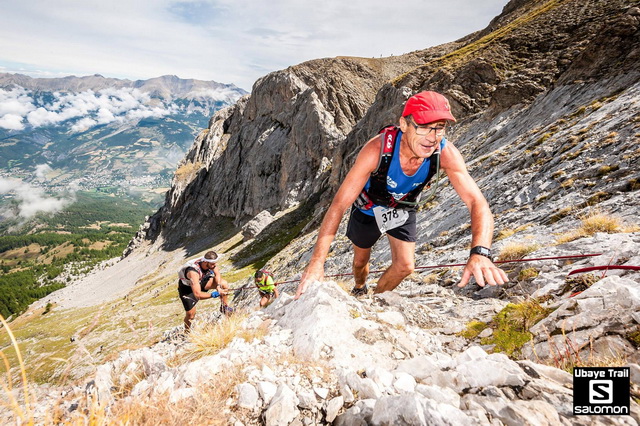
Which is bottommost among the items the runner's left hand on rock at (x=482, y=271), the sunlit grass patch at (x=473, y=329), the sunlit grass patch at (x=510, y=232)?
the sunlit grass patch at (x=473, y=329)

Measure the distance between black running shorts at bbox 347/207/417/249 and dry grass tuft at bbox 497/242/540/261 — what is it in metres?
2.57

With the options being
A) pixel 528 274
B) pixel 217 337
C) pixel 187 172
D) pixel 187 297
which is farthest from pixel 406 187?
pixel 187 172

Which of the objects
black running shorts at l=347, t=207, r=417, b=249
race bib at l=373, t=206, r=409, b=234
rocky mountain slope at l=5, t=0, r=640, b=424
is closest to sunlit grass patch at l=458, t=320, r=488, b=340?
rocky mountain slope at l=5, t=0, r=640, b=424

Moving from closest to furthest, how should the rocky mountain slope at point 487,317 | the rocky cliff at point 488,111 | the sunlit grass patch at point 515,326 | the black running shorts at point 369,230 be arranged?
1. the rocky mountain slope at point 487,317
2. the sunlit grass patch at point 515,326
3. the black running shorts at point 369,230
4. the rocky cliff at point 488,111

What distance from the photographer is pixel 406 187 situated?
5574 millimetres

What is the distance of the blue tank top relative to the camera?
16.8 ft

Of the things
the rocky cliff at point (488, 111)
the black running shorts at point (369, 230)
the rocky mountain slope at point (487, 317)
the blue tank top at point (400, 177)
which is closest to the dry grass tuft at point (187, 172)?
the rocky cliff at point (488, 111)

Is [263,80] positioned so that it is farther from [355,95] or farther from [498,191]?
[498,191]

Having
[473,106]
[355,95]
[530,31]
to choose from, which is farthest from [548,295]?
[355,95]

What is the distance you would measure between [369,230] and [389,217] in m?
0.59

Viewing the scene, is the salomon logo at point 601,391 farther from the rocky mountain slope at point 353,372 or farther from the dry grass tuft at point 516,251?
the dry grass tuft at point 516,251

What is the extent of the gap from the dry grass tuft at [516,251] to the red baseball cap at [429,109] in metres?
4.36

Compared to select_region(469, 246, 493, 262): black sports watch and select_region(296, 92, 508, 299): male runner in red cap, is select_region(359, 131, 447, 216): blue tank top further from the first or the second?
select_region(469, 246, 493, 262): black sports watch

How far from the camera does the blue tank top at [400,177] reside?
16.8 ft
